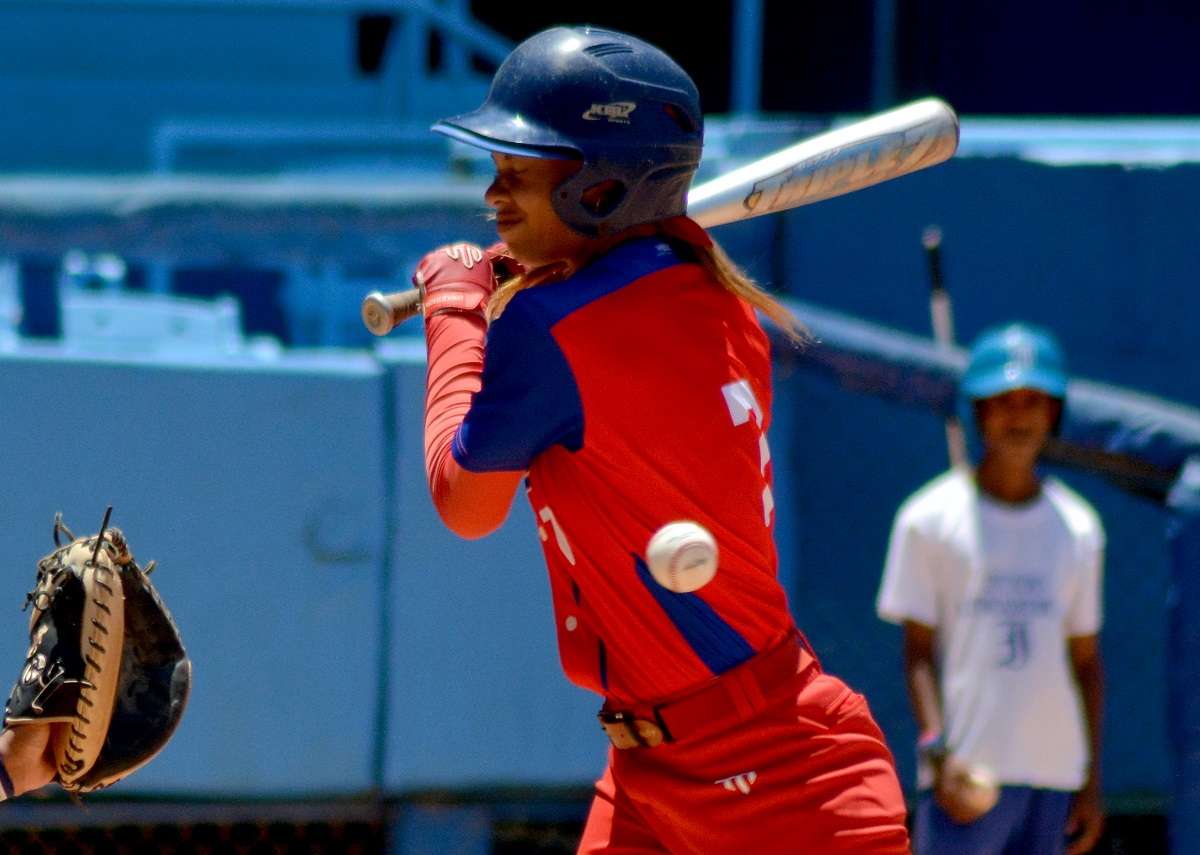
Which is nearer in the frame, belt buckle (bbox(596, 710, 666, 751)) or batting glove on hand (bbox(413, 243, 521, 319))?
belt buckle (bbox(596, 710, 666, 751))

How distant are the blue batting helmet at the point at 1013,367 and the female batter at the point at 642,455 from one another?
1829mm

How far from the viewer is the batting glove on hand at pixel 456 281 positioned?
8.32ft

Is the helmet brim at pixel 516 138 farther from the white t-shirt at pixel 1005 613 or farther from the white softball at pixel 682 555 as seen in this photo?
the white t-shirt at pixel 1005 613

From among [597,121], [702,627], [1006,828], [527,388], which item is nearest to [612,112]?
[597,121]

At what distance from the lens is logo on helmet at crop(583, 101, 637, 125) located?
2.38 m

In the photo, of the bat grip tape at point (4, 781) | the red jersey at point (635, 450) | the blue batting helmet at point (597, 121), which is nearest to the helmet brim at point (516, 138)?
the blue batting helmet at point (597, 121)

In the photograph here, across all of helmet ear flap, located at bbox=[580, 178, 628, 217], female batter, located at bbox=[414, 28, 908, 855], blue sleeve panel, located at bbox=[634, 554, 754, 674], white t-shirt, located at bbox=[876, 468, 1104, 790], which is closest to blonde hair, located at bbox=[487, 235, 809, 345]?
female batter, located at bbox=[414, 28, 908, 855]

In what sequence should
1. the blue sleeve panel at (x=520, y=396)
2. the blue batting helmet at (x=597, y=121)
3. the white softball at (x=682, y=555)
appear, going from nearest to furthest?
the white softball at (x=682, y=555) → the blue sleeve panel at (x=520, y=396) → the blue batting helmet at (x=597, y=121)

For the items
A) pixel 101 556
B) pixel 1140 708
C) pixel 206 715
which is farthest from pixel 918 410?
pixel 101 556

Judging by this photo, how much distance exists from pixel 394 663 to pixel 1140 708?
2.06 meters

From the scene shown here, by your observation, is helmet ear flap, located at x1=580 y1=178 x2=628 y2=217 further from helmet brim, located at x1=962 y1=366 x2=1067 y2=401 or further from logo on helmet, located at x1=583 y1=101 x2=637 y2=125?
helmet brim, located at x1=962 y1=366 x2=1067 y2=401

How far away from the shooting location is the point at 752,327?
2498 millimetres

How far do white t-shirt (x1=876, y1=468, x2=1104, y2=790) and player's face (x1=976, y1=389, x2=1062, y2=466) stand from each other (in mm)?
129

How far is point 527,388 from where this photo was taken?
7.46ft
